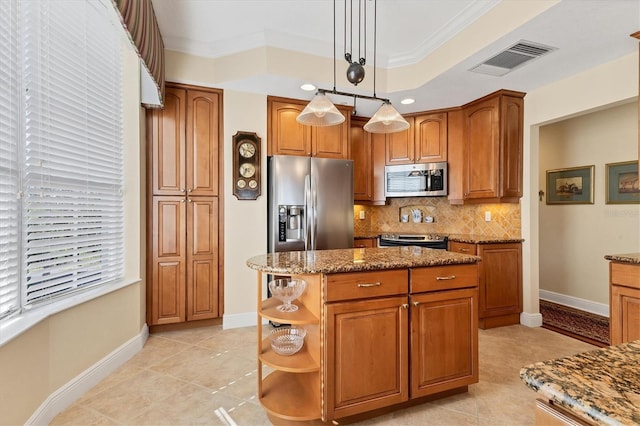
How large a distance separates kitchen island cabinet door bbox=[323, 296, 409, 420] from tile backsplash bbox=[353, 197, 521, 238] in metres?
2.53

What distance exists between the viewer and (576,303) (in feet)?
13.0

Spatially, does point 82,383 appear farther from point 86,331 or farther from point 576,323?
point 576,323

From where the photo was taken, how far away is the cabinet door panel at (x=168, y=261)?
314 centimetres

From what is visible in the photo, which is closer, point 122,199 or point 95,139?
point 95,139

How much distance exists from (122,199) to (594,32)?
3968 millimetres

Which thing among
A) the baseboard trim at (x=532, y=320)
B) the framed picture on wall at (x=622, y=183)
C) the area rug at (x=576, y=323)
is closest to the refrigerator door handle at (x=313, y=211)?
the baseboard trim at (x=532, y=320)

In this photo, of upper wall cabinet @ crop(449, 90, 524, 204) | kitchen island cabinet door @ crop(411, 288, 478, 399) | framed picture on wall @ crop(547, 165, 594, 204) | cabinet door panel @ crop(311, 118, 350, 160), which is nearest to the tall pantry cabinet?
cabinet door panel @ crop(311, 118, 350, 160)

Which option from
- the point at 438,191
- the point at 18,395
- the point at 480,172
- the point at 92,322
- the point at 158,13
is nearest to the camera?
the point at 18,395

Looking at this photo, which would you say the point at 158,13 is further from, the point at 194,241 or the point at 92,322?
the point at 92,322

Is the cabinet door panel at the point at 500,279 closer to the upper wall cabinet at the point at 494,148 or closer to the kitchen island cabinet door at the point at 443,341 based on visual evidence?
the upper wall cabinet at the point at 494,148

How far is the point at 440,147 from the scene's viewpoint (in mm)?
4023

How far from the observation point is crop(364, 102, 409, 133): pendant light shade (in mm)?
2152

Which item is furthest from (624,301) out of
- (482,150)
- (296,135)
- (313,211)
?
(296,135)

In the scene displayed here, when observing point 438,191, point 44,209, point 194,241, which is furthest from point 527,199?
point 44,209
